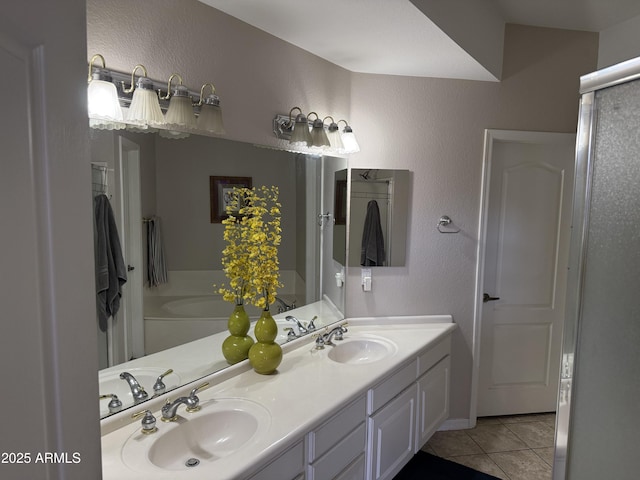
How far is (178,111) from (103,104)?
0.29 metres

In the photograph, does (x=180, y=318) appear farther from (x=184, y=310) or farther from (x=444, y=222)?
(x=444, y=222)

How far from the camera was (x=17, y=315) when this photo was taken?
1.77 feet

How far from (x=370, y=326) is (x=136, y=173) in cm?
173

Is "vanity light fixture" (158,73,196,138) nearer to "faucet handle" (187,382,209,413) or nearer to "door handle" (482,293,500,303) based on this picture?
"faucet handle" (187,382,209,413)

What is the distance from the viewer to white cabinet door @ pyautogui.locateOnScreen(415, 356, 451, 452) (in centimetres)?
247

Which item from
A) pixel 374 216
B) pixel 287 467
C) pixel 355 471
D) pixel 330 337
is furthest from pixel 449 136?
pixel 287 467

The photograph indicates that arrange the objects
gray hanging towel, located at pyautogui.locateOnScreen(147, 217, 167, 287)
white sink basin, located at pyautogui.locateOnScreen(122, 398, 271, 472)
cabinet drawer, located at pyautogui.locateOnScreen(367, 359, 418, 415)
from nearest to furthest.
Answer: white sink basin, located at pyautogui.locateOnScreen(122, 398, 271, 472) < gray hanging towel, located at pyautogui.locateOnScreen(147, 217, 167, 287) < cabinet drawer, located at pyautogui.locateOnScreen(367, 359, 418, 415)

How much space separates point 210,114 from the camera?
1736 mm

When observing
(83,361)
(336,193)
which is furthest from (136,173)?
(336,193)

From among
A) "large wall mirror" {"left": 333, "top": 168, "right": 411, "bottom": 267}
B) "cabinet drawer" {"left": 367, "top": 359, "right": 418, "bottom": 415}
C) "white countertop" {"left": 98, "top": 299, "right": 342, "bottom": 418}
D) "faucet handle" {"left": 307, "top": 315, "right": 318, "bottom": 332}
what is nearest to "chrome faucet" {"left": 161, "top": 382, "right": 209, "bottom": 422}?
"white countertop" {"left": 98, "top": 299, "right": 342, "bottom": 418}

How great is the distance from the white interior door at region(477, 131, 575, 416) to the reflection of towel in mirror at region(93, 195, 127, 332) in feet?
7.49

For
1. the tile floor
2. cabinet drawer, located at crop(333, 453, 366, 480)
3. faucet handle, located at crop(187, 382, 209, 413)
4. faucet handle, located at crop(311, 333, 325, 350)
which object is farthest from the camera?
the tile floor

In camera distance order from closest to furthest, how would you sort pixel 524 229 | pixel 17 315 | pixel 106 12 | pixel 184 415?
pixel 17 315, pixel 106 12, pixel 184 415, pixel 524 229

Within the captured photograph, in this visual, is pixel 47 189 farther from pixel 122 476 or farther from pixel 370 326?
pixel 370 326
